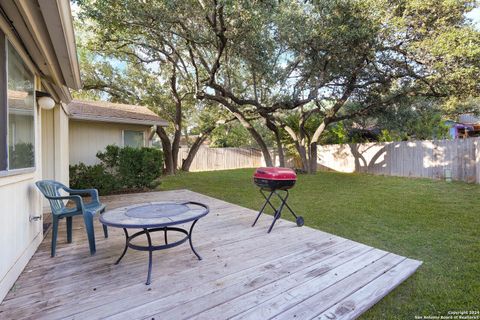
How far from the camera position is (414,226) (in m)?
3.89

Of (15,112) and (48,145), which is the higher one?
(15,112)

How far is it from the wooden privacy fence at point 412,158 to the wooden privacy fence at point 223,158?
17.3 feet

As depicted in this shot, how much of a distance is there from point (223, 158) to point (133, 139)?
8198 millimetres

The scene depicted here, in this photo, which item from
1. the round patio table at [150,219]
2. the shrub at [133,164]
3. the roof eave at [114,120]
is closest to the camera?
the round patio table at [150,219]

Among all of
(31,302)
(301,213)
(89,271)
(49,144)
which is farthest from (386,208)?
(49,144)

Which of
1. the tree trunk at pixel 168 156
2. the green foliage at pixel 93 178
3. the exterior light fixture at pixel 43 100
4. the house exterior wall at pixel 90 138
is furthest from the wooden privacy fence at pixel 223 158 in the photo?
the exterior light fixture at pixel 43 100

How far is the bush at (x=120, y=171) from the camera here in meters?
6.48

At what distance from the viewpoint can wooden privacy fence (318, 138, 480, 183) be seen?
7.89 m

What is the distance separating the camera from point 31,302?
6.21ft

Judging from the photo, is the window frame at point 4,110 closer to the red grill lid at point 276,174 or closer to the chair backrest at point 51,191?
the chair backrest at point 51,191

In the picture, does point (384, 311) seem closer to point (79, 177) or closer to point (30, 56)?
point (30, 56)

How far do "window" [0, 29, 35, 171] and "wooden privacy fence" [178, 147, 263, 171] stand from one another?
1254 centimetres

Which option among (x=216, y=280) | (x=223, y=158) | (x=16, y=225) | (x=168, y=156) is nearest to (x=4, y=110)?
(x=16, y=225)

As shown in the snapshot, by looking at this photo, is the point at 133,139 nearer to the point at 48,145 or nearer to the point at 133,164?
Answer: the point at 133,164
